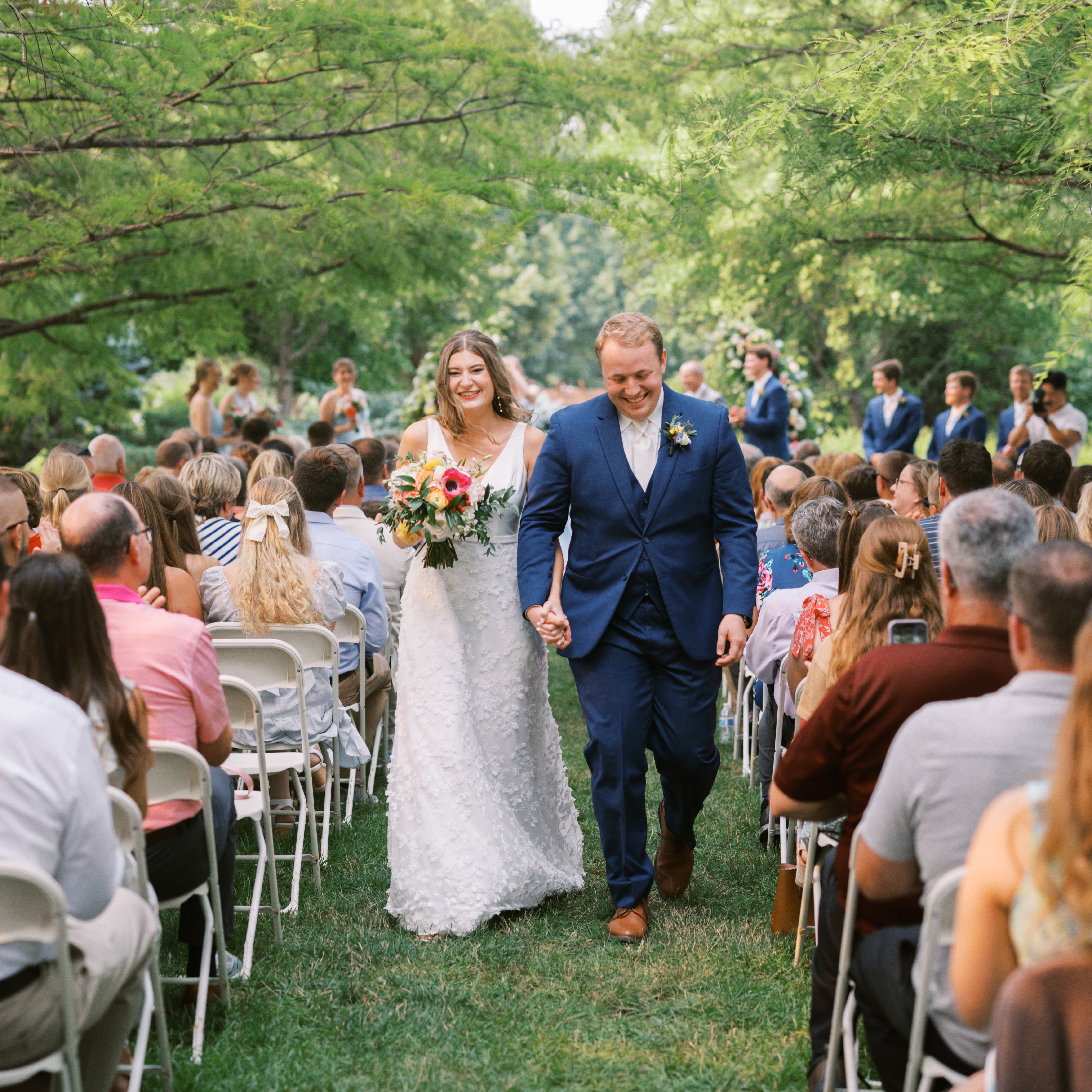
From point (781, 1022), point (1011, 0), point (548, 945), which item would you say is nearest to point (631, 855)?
point (548, 945)

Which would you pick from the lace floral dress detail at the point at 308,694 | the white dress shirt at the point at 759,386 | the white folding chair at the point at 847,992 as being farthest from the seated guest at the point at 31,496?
the white dress shirt at the point at 759,386

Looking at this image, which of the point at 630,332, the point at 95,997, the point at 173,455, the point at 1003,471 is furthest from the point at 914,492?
the point at 173,455

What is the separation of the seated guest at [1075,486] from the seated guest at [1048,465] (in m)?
0.04

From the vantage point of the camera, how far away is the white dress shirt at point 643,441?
15.2 feet

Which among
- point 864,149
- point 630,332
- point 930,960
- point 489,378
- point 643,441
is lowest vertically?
point 930,960

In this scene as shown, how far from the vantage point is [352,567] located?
6.06m

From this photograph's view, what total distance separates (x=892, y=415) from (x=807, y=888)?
333 inches

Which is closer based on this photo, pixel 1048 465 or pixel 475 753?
pixel 475 753

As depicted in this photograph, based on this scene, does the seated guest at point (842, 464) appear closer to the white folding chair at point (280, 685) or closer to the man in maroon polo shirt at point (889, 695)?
the white folding chair at point (280, 685)

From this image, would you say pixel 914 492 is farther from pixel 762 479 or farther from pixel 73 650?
pixel 73 650

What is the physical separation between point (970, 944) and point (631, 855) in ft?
8.25

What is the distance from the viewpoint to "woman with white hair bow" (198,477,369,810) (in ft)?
17.5

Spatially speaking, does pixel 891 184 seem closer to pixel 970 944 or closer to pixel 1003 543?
pixel 1003 543

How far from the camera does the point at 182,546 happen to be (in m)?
5.55
